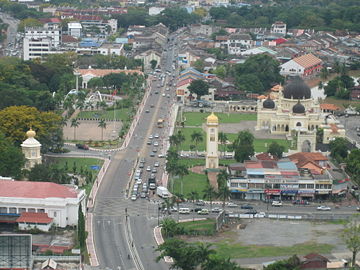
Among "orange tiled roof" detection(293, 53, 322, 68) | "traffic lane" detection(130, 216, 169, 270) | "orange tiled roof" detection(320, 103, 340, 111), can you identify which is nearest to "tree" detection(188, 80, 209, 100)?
"orange tiled roof" detection(320, 103, 340, 111)

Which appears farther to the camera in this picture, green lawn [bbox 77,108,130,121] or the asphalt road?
green lawn [bbox 77,108,130,121]

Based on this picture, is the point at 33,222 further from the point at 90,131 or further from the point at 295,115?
the point at 295,115

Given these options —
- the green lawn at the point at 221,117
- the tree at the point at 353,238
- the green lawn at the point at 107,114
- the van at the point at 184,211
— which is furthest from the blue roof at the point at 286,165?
the green lawn at the point at 107,114

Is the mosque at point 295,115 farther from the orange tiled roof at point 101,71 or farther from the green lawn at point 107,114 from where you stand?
the orange tiled roof at point 101,71

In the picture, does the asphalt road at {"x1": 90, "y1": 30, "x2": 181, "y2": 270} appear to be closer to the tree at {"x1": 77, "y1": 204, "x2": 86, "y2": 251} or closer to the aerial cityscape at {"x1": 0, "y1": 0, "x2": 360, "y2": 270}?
the aerial cityscape at {"x1": 0, "y1": 0, "x2": 360, "y2": 270}

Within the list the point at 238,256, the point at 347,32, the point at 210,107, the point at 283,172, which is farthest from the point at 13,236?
the point at 347,32
